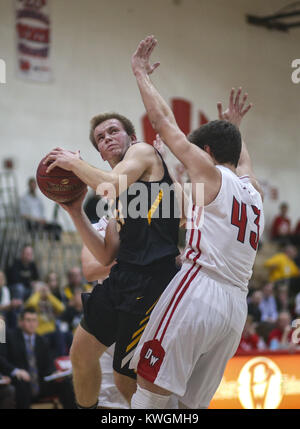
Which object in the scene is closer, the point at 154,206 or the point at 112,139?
the point at 154,206

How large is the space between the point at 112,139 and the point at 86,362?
1577 millimetres

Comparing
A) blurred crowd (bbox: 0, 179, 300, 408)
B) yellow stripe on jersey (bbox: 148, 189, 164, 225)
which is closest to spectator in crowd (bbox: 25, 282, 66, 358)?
blurred crowd (bbox: 0, 179, 300, 408)

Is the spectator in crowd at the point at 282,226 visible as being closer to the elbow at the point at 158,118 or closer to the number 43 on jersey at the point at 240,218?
the number 43 on jersey at the point at 240,218

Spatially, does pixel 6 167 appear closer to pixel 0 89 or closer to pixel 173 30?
pixel 0 89

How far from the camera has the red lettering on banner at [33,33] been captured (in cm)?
1491

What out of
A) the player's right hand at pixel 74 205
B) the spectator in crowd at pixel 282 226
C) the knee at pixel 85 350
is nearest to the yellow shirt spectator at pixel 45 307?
A: the knee at pixel 85 350

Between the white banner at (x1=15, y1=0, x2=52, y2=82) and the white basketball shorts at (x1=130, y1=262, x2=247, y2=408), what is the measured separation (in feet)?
39.3

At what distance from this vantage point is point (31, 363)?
8.66m

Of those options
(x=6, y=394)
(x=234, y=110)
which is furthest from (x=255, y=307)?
(x=234, y=110)

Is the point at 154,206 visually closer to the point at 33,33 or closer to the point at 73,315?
the point at 73,315

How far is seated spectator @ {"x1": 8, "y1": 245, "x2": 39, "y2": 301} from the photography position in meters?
12.2

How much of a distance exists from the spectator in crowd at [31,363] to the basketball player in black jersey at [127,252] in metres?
3.89

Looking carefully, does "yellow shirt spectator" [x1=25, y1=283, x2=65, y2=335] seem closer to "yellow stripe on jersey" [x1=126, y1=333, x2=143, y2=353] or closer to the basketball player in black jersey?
the basketball player in black jersey
